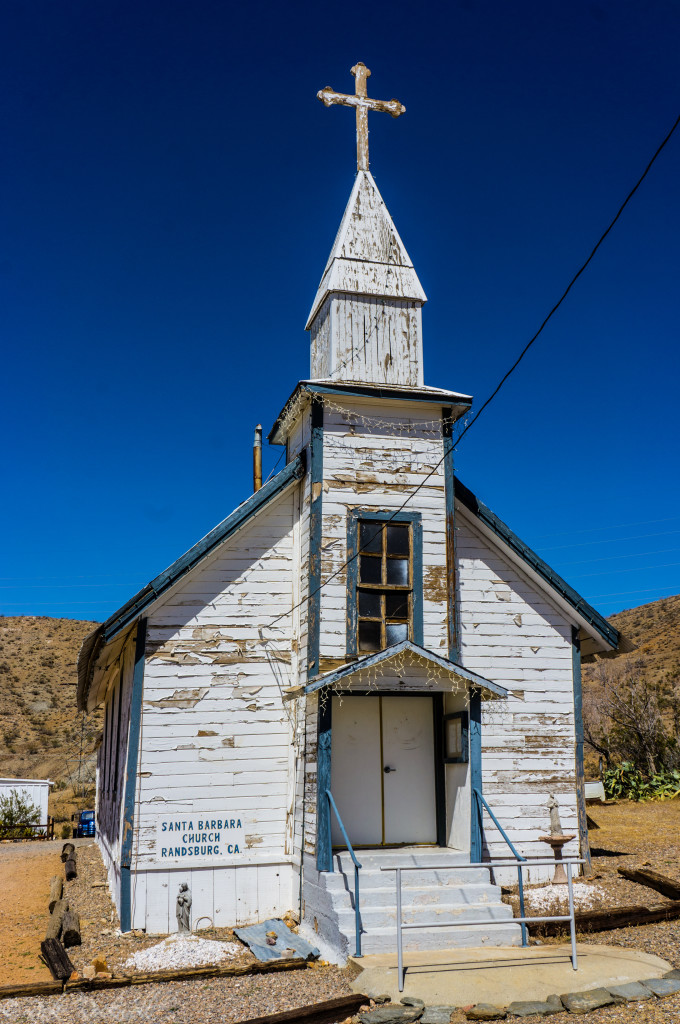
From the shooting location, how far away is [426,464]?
12453 millimetres

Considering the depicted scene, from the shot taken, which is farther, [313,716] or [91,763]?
[91,763]

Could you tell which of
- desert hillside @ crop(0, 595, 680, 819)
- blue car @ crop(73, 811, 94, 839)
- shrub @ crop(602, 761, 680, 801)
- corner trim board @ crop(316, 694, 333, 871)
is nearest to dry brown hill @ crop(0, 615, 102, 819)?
desert hillside @ crop(0, 595, 680, 819)

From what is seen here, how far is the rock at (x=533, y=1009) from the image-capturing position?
7.61m

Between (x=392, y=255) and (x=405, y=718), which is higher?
(x=392, y=255)

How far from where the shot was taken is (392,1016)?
754 centimetres

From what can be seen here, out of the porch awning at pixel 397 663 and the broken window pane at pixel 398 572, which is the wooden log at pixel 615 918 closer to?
the porch awning at pixel 397 663

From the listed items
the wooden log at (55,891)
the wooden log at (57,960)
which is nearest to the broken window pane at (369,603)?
the wooden log at (57,960)

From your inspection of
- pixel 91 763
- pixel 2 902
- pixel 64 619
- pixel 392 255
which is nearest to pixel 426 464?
pixel 392 255

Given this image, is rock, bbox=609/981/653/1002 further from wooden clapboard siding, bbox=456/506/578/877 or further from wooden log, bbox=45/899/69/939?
wooden log, bbox=45/899/69/939

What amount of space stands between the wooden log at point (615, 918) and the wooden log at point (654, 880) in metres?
0.67

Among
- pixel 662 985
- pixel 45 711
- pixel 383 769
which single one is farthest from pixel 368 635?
pixel 45 711

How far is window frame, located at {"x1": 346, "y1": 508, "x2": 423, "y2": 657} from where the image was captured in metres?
11.5

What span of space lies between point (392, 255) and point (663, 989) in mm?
10542

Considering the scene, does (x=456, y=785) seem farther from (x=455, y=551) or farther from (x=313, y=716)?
(x=455, y=551)
